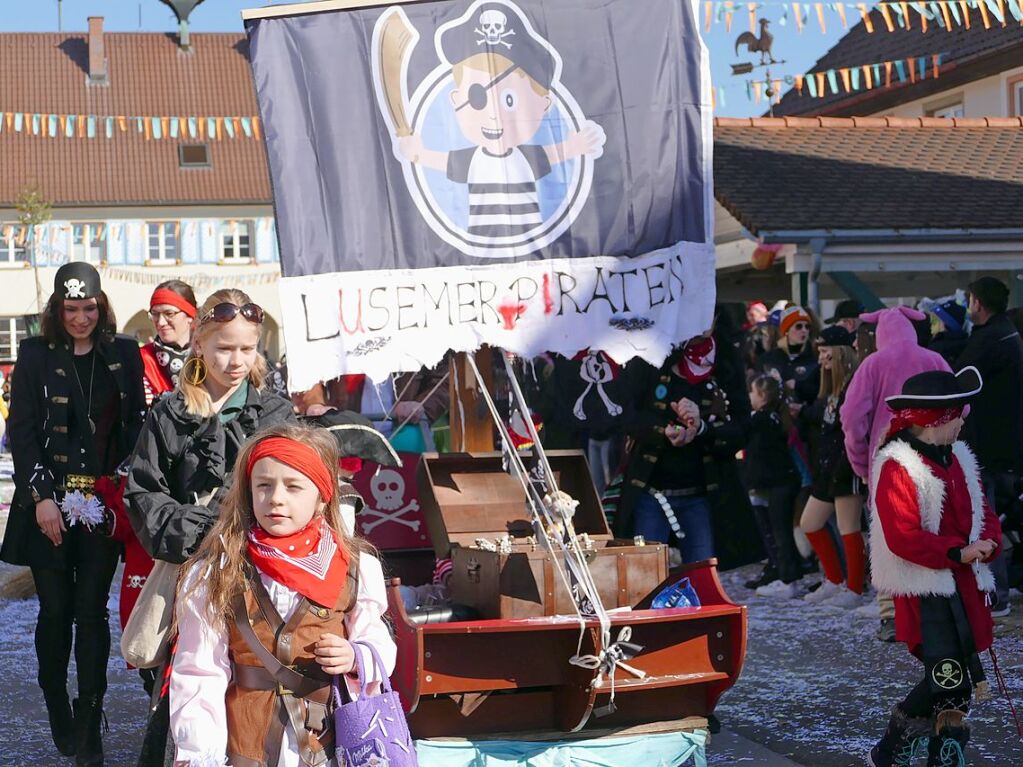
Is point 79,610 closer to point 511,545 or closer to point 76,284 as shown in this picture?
point 76,284

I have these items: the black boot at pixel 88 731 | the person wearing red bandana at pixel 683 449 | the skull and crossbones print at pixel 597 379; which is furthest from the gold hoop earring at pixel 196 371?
the skull and crossbones print at pixel 597 379

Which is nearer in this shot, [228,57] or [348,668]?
[348,668]

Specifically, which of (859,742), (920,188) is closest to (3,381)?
(920,188)

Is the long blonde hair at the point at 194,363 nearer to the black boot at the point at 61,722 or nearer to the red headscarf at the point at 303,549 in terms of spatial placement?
the red headscarf at the point at 303,549

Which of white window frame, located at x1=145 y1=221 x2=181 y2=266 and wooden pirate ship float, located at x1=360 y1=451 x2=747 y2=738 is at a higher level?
white window frame, located at x1=145 y1=221 x2=181 y2=266

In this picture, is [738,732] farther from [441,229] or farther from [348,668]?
[348,668]

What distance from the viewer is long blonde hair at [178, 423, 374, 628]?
138 inches

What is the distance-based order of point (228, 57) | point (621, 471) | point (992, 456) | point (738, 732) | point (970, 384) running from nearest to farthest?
point (970, 384) → point (738, 732) → point (621, 471) → point (992, 456) → point (228, 57)

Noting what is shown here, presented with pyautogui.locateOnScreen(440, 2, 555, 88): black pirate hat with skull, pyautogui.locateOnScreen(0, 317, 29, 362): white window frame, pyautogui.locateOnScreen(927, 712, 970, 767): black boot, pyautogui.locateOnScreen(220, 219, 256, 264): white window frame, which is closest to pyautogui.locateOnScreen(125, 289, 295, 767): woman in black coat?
pyautogui.locateOnScreen(440, 2, 555, 88): black pirate hat with skull

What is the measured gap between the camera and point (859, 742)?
18.7ft

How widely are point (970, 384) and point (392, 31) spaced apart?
2455mm

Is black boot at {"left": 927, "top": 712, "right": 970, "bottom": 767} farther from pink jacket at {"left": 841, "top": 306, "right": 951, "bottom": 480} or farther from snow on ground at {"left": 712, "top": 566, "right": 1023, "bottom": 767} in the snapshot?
pink jacket at {"left": 841, "top": 306, "right": 951, "bottom": 480}

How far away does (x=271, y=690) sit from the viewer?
3514mm

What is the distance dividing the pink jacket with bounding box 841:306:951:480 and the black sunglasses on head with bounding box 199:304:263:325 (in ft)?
13.7
